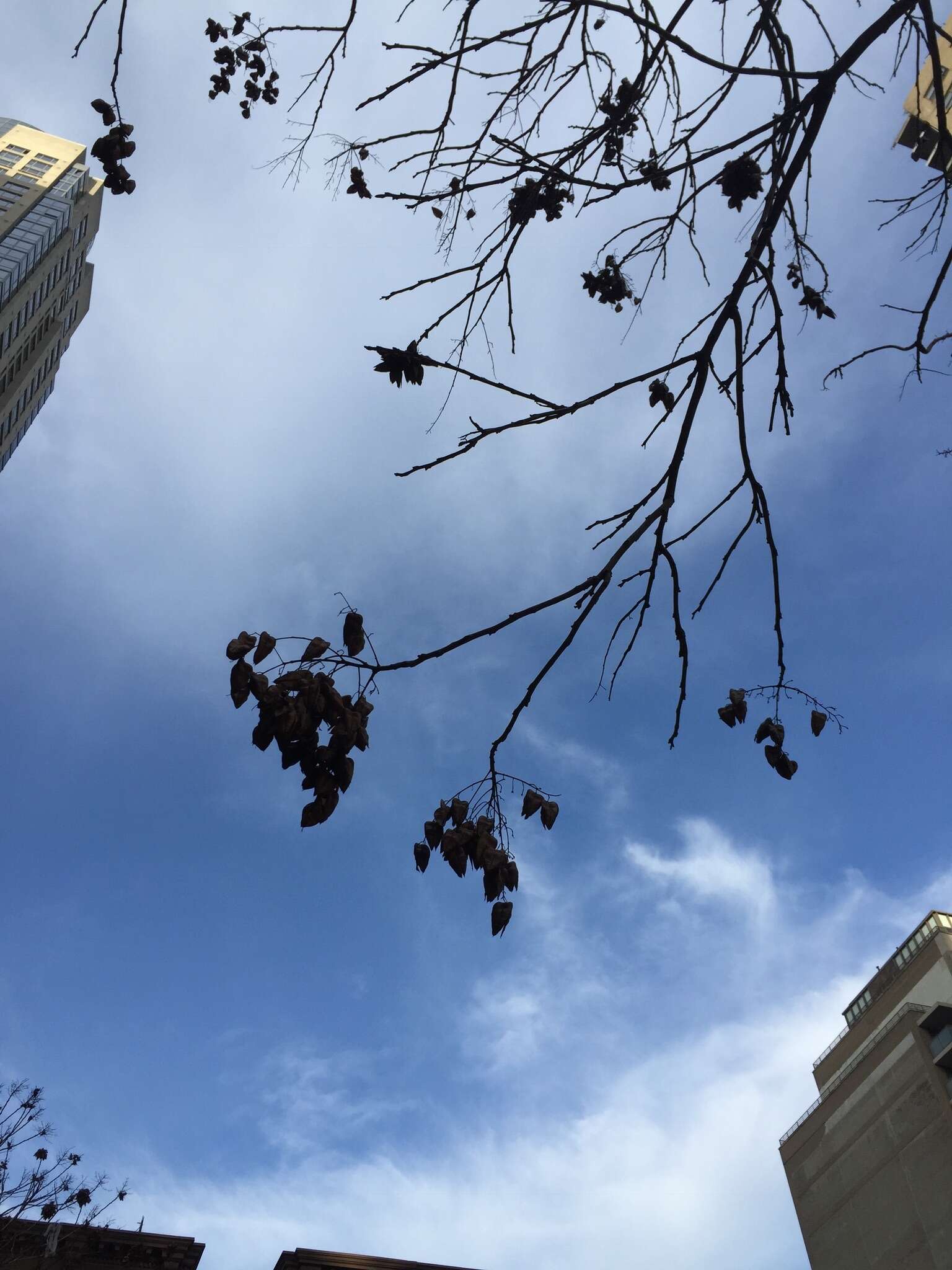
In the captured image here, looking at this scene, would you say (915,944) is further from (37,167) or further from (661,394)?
(37,167)

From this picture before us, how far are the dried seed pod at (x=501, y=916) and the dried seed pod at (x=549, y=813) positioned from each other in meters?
0.32

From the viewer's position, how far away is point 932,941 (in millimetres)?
38906

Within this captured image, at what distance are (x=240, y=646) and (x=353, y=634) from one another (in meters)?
0.37

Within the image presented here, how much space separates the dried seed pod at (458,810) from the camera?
3.18 metres

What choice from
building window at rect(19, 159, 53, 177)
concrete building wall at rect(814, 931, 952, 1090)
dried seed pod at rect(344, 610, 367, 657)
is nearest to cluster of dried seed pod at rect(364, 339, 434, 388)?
dried seed pod at rect(344, 610, 367, 657)

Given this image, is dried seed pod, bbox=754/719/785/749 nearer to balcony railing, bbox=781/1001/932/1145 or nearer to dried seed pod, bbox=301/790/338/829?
dried seed pod, bbox=301/790/338/829

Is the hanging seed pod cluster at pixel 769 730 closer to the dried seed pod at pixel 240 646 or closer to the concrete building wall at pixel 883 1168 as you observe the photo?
the dried seed pod at pixel 240 646

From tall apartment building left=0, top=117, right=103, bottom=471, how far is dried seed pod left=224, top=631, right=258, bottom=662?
62129 mm

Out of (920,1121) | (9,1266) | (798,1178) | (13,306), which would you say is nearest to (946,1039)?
(920,1121)

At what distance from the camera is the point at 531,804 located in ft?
10.7

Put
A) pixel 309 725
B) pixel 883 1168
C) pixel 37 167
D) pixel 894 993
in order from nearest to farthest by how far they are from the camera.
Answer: pixel 309 725, pixel 883 1168, pixel 894 993, pixel 37 167

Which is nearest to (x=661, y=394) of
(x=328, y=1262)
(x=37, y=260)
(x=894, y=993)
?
(x=328, y=1262)

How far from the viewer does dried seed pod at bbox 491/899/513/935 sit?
2971 mm

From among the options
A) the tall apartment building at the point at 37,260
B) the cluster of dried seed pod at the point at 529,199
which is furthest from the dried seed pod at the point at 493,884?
the tall apartment building at the point at 37,260
